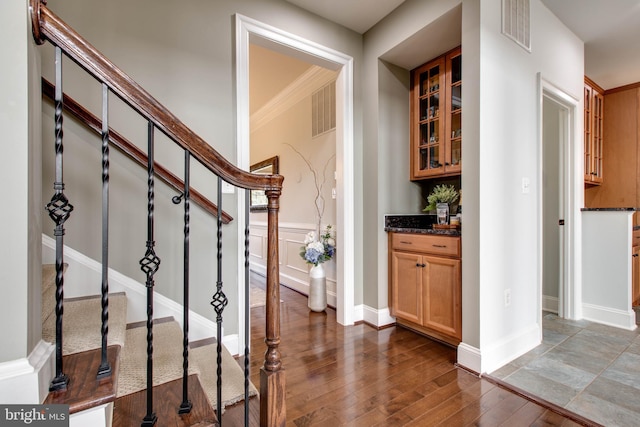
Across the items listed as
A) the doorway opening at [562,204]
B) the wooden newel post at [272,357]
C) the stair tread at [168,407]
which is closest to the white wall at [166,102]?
the stair tread at [168,407]

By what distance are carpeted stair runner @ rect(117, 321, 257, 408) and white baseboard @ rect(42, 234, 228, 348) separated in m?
0.15

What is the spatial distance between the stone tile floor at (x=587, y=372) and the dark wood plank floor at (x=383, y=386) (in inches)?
7.8

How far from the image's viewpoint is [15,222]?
0.76 m

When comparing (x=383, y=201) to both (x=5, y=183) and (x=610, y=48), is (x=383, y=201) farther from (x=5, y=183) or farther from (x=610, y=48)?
(x=610, y=48)

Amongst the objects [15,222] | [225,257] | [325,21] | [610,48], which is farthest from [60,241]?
[610,48]

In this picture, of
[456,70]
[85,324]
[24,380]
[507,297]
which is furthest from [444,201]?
[24,380]

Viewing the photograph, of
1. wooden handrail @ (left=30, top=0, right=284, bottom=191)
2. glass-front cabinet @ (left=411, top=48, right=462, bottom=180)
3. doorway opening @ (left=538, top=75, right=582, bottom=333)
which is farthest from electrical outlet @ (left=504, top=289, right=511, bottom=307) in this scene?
wooden handrail @ (left=30, top=0, right=284, bottom=191)

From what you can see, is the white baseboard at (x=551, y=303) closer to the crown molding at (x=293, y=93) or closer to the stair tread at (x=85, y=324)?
the crown molding at (x=293, y=93)

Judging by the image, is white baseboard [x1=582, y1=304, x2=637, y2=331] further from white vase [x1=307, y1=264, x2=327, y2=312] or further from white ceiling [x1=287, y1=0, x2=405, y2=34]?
white ceiling [x1=287, y1=0, x2=405, y2=34]

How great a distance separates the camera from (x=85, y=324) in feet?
4.10

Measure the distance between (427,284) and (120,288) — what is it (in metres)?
2.15

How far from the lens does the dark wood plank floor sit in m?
1.51

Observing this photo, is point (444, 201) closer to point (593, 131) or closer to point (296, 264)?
point (296, 264)

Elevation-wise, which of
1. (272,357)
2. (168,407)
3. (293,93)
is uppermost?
(293,93)
